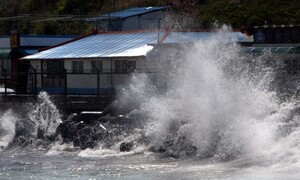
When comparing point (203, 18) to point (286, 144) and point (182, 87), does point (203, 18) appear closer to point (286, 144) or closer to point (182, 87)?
point (182, 87)

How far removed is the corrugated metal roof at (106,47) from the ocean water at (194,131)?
5466 mm

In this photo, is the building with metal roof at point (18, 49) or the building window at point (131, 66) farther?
the building with metal roof at point (18, 49)

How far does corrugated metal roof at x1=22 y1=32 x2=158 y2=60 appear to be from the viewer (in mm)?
38625

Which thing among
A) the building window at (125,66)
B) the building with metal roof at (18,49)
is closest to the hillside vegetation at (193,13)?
the building with metal roof at (18,49)

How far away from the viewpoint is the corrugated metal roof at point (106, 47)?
38.6m

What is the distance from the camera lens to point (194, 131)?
2639 cm

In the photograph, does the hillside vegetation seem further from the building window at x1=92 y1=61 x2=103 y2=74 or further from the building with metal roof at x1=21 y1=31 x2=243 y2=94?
the building window at x1=92 y1=61 x2=103 y2=74

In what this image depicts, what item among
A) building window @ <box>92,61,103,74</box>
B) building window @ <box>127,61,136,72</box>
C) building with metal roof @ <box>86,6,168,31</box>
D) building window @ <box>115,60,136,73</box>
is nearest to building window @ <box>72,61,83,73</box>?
building window @ <box>92,61,103,74</box>

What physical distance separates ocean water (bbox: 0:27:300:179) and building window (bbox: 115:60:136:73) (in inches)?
198

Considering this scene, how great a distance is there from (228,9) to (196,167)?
3226cm

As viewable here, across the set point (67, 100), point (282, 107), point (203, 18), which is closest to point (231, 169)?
point (282, 107)

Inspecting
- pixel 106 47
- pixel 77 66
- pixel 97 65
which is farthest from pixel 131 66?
pixel 77 66

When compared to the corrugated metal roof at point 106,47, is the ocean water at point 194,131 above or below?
below

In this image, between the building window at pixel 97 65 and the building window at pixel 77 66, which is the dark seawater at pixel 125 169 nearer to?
the building window at pixel 97 65
